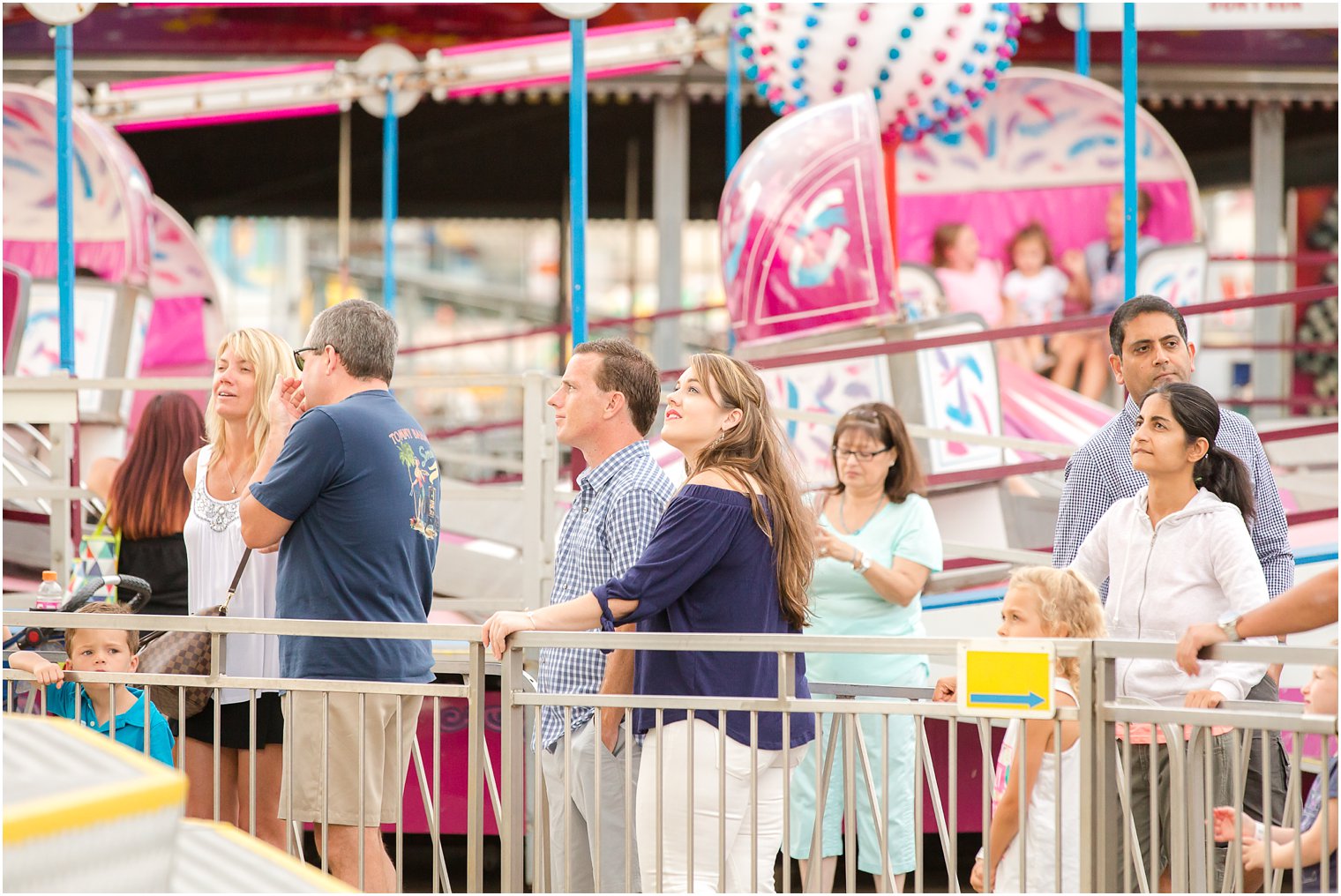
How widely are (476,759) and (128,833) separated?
1459 mm

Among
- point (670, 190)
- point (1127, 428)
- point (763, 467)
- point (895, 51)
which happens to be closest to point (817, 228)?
point (895, 51)

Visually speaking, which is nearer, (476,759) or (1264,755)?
(1264,755)

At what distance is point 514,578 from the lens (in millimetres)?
6242

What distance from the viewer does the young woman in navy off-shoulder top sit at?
9.65 feet

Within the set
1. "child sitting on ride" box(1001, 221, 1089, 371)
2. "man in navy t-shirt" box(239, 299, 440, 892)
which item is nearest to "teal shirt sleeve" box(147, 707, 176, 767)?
"man in navy t-shirt" box(239, 299, 440, 892)

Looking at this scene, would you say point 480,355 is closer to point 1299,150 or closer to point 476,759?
point 1299,150

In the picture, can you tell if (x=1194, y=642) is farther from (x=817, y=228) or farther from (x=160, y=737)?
(x=817, y=228)

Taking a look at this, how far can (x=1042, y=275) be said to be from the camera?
33.1ft

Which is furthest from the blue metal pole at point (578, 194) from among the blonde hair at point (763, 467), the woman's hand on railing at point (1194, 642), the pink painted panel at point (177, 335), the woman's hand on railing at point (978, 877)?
the pink painted panel at point (177, 335)

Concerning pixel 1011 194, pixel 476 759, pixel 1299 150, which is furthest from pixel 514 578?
pixel 1299 150

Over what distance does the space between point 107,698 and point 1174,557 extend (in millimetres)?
2465

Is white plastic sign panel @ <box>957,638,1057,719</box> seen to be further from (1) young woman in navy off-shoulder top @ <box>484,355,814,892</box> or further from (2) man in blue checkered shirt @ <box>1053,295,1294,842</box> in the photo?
(2) man in blue checkered shirt @ <box>1053,295,1294,842</box>

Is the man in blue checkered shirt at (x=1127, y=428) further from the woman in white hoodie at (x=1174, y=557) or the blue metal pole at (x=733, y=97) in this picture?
the blue metal pole at (x=733, y=97)

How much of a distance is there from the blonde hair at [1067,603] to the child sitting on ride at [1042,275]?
703cm
